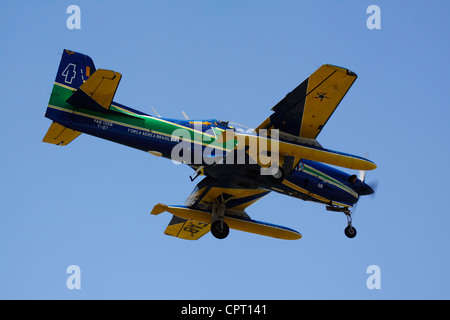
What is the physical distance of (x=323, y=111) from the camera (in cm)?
2252

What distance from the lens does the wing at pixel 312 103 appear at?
70.6 ft

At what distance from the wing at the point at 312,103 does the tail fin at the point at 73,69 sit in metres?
6.41

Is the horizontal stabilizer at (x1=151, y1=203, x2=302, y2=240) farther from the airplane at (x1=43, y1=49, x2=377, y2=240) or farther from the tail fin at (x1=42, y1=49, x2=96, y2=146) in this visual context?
the tail fin at (x1=42, y1=49, x2=96, y2=146)

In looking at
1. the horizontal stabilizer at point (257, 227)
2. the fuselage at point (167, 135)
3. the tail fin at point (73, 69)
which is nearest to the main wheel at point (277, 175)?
the fuselage at point (167, 135)

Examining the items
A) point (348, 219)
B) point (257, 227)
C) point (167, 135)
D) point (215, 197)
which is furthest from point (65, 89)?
point (348, 219)

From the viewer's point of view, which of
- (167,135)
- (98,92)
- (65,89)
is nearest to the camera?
(98,92)

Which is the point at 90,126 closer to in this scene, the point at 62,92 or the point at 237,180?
the point at 62,92

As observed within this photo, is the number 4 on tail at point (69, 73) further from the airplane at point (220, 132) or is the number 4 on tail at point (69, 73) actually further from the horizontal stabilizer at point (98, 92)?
the horizontal stabilizer at point (98, 92)

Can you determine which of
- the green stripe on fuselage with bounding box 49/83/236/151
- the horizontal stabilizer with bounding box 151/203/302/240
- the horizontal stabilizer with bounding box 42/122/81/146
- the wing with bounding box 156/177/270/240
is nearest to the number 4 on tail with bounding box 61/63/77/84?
the green stripe on fuselage with bounding box 49/83/236/151

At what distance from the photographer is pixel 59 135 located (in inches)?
918

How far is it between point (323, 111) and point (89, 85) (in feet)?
25.7

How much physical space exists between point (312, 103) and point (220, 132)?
3604 millimetres

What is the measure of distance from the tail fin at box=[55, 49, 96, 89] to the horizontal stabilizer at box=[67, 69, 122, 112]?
0.90 metres

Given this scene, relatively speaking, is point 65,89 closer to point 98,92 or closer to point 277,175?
point 98,92
